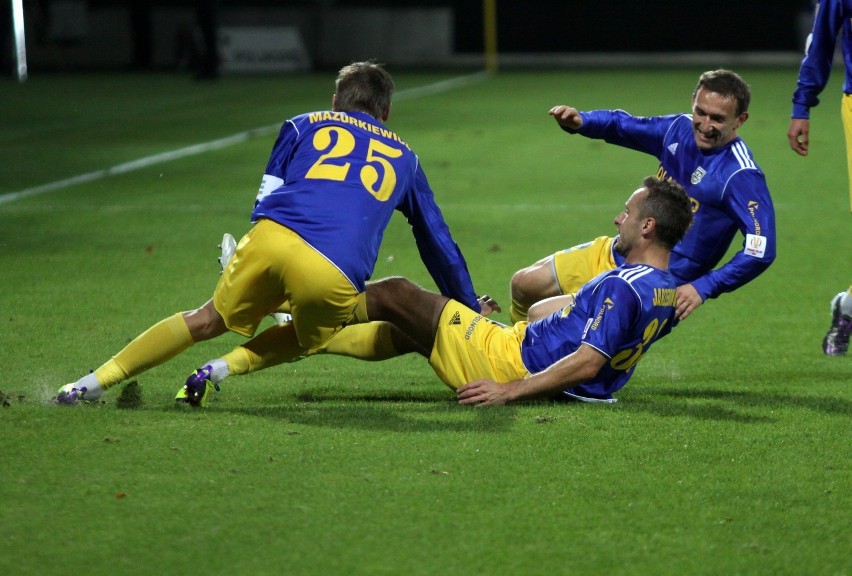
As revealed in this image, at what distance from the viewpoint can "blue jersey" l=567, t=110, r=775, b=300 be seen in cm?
552

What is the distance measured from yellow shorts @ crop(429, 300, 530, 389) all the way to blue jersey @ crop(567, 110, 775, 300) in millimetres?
796

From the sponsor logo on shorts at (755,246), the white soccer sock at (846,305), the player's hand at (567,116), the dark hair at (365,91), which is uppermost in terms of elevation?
the dark hair at (365,91)

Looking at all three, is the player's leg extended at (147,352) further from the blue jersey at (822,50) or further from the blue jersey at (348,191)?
the blue jersey at (822,50)

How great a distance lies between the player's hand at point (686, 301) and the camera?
527 cm

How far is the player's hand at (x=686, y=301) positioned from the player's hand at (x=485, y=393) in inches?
29.2

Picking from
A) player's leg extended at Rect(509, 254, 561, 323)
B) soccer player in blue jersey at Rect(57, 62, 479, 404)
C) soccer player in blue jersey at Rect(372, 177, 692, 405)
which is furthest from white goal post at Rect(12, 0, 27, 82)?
soccer player in blue jersey at Rect(372, 177, 692, 405)

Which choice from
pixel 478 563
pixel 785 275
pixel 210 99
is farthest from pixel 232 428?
pixel 210 99

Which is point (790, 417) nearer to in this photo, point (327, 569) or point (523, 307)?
point (523, 307)

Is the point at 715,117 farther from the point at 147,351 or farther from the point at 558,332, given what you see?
the point at 147,351

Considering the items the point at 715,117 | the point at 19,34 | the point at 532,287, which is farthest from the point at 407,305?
the point at 19,34

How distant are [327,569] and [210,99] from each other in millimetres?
17974

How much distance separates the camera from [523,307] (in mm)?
6469

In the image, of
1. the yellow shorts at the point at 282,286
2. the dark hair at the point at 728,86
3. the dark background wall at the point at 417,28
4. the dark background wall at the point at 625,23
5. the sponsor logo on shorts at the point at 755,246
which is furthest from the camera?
the dark background wall at the point at 625,23

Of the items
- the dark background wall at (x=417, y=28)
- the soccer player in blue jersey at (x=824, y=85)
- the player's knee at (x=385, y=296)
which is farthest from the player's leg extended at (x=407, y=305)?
the dark background wall at (x=417, y=28)
